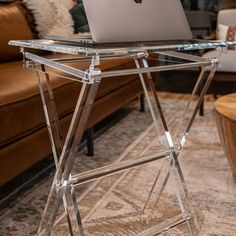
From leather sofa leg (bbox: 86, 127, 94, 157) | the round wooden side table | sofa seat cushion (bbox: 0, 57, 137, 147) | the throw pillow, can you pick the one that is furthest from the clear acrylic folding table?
the throw pillow

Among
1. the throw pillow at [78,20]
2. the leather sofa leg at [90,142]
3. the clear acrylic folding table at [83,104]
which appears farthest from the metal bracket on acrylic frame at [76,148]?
the throw pillow at [78,20]

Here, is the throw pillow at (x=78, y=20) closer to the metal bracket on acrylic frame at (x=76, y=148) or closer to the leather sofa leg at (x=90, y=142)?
the leather sofa leg at (x=90, y=142)

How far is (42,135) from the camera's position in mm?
1492

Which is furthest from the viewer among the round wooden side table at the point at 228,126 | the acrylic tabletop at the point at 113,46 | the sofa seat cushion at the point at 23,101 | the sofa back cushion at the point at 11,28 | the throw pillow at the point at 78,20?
the throw pillow at the point at 78,20

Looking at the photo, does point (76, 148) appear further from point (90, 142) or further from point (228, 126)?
point (90, 142)

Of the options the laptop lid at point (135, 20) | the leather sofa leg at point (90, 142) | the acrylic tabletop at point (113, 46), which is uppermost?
the laptop lid at point (135, 20)

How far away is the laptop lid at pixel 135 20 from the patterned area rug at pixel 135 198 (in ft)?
2.27

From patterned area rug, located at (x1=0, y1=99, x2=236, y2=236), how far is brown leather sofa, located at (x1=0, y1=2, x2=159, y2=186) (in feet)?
0.61

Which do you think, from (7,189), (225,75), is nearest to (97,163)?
(7,189)

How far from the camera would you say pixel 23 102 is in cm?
136

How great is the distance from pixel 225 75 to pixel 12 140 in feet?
6.31

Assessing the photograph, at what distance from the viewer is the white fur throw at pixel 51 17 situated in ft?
7.09

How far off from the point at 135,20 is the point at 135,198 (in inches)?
31.6

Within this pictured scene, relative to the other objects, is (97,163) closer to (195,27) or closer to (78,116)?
(78,116)
